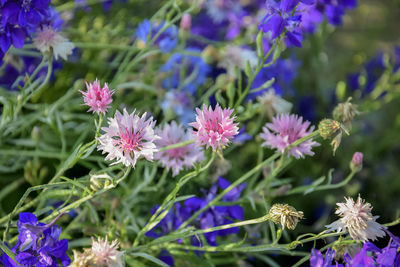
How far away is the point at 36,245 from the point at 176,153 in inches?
6.5

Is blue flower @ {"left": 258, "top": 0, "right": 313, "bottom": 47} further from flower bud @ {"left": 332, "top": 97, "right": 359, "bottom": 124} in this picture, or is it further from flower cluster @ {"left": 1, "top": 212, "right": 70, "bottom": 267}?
flower cluster @ {"left": 1, "top": 212, "right": 70, "bottom": 267}

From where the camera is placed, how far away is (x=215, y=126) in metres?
0.39

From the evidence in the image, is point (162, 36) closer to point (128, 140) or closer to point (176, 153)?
point (176, 153)

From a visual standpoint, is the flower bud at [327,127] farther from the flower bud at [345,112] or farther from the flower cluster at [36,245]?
the flower cluster at [36,245]

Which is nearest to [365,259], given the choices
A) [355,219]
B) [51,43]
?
[355,219]

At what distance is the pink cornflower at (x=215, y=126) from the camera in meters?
0.38

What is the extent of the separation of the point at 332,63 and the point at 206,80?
0.54 meters

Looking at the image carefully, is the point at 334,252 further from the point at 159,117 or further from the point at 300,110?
the point at 300,110

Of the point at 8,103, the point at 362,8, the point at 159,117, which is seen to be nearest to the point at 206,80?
the point at 159,117

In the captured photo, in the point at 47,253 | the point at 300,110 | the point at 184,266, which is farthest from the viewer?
the point at 300,110

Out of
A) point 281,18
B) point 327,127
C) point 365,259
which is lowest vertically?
point 365,259

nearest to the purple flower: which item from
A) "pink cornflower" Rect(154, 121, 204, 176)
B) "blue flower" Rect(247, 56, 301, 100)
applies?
"pink cornflower" Rect(154, 121, 204, 176)

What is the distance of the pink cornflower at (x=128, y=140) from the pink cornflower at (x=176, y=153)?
0.10m

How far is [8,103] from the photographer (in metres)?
0.50
